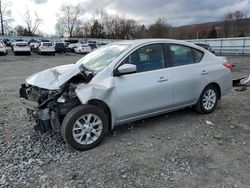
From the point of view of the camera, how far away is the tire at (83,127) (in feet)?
11.2

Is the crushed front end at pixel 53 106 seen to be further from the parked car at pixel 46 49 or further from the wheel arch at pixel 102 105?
the parked car at pixel 46 49

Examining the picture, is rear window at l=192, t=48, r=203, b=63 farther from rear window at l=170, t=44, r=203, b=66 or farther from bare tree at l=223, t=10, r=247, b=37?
bare tree at l=223, t=10, r=247, b=37

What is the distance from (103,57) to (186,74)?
1600mm

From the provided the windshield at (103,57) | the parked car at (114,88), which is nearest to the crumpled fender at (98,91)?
the parked car at (114,88)

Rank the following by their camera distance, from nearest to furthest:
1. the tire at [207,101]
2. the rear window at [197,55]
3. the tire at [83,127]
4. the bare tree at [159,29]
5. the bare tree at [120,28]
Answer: the tire at [83,127], the rear window at [197,55], the tire at [207,101], the bare tree at [159,29], the bare tree at [120,28]

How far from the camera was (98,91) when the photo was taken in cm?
354

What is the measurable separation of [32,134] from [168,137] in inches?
93.4

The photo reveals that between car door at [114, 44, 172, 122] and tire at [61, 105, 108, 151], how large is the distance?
0.32 meters

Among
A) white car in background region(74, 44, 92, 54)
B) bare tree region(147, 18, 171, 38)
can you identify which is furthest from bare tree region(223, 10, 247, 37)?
white car in background region(74, 44, 92, 54)

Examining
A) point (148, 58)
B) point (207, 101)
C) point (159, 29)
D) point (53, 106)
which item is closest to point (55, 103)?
point (53, 106)

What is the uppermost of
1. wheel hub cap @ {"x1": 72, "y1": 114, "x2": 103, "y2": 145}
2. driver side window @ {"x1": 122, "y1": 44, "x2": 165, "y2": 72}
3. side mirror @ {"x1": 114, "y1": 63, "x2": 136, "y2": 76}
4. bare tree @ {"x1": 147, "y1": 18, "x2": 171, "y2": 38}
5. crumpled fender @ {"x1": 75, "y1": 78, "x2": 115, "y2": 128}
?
bare tree @ {"x1": 147, "y1": 18, "x2": 171, "y2": 38}

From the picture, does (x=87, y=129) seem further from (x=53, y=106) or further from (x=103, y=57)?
(x=103, y=57)

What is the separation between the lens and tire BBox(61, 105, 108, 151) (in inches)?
134

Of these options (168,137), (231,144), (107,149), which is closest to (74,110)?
(107,149)
